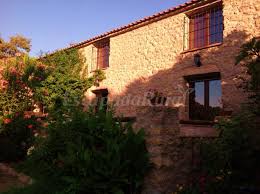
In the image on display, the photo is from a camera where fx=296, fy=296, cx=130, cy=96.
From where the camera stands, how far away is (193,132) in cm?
664

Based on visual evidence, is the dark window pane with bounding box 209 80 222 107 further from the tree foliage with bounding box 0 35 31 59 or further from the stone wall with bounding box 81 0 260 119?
the tree foliage with bounding box 0 35 31 59

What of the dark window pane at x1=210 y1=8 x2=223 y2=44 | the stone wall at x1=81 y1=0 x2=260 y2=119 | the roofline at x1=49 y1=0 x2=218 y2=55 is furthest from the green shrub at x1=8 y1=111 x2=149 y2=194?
the roofline at x1=49 y1=0 x2=218 y2=55

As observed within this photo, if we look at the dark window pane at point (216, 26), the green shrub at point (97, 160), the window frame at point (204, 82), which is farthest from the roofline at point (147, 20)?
the green shrub at point (97, 160)

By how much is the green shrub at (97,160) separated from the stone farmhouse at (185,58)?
215 cm

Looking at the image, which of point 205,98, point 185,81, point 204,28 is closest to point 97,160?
point 205,98

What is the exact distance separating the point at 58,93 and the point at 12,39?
2005 centimetres

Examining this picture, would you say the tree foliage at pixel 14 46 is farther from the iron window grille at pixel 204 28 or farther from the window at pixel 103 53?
the iron window grille at pixel 204 28

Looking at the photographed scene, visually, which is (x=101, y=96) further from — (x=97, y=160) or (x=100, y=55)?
(x=97, y=160)

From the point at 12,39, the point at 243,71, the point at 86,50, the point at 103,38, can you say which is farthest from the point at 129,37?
the point at 12,39

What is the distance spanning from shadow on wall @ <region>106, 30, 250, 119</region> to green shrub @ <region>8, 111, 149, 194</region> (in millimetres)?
3804

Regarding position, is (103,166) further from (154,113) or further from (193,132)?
(193,132)

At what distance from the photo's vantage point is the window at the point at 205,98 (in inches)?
383

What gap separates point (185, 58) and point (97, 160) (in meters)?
6.27

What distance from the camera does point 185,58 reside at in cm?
1046
